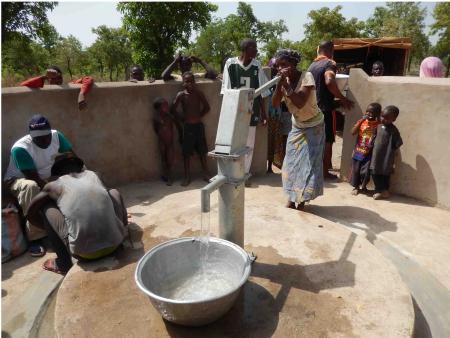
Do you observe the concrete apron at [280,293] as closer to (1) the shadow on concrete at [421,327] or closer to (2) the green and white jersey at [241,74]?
(1) the shadow on concrete at [421,327]

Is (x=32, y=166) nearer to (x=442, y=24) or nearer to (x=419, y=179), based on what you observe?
(x=419, y=179)

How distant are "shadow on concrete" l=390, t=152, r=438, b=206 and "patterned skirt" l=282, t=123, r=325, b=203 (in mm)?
1286

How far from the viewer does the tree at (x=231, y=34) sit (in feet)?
105

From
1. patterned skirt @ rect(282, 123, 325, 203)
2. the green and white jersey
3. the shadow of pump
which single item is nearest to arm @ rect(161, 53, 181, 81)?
the green and white jersey

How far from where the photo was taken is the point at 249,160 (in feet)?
14.7

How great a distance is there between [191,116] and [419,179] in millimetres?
2718

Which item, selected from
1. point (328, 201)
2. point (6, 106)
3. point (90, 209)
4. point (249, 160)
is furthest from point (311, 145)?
point (6, 106)

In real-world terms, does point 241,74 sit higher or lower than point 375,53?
lower

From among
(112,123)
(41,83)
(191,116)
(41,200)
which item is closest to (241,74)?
(191,116)

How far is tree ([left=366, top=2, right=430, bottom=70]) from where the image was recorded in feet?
94.9

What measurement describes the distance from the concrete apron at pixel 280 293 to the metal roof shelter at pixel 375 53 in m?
10.8

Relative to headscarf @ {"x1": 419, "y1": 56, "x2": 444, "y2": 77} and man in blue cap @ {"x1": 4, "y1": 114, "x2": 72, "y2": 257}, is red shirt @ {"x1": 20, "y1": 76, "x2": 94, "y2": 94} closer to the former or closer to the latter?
man in blue cap @ {"x1": 4, "y1": 114, "x2": 72, "y2": 257}

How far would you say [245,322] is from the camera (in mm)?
1813

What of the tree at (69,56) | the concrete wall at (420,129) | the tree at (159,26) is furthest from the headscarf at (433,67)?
the tree at (69,56)
